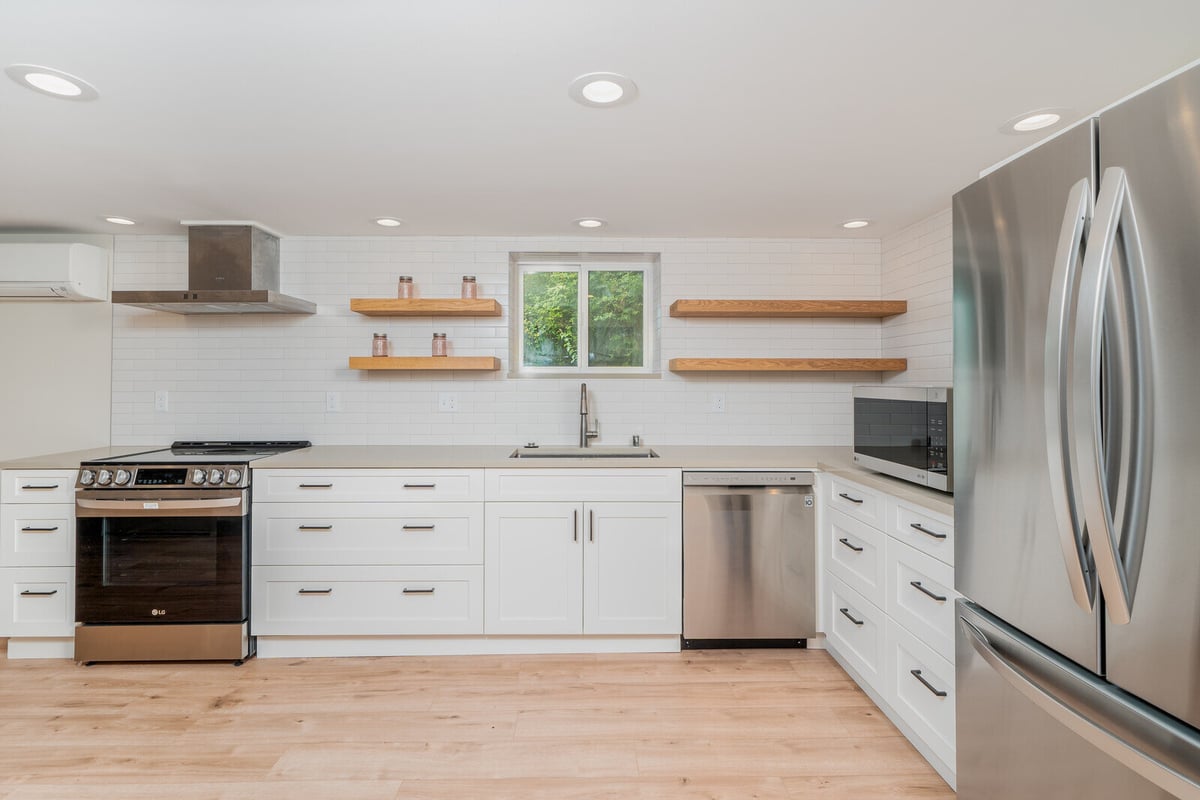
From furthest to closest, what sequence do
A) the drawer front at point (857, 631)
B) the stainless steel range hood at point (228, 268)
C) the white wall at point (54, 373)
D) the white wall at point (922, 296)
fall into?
the white wall at point (54, 373), the stainless steel range hood at point (228, 268), the white wall at point (922, 296), the drawer front at point (857, 631)

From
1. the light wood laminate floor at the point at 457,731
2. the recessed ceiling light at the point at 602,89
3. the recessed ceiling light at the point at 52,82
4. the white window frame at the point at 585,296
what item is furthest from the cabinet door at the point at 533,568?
the recessed ceiling light at the point at 52,82

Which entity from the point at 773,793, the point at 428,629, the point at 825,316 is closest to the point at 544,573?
the point at 428,629

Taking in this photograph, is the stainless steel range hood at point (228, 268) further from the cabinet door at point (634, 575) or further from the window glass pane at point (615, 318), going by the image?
the cabinet door at point (634, 575)

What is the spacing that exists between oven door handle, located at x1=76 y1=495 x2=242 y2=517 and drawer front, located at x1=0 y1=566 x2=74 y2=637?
33 cm

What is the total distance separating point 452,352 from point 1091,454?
299 centimetres

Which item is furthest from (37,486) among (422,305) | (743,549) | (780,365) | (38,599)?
(780,365)

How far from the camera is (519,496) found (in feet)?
9.13

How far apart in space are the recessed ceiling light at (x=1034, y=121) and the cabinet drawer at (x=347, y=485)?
8.30 ft

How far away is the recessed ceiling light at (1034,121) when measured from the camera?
74.1 inches

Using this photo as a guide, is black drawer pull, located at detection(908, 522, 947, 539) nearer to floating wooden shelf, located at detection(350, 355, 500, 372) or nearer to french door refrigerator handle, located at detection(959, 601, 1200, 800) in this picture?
french door refrigerator handle, located at detection(959, 601, 1200, 800)

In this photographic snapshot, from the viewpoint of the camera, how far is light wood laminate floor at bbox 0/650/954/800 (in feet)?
6.14

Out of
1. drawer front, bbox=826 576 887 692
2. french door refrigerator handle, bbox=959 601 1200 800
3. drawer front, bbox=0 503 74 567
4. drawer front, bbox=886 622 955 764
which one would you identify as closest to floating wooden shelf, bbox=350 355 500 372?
drawer front, bbox=0 503 74 567

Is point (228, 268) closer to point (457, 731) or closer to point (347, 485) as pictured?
point (347, 485)

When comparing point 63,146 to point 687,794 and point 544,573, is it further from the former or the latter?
point 687,794
